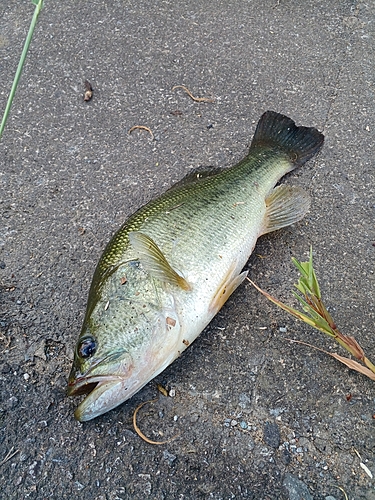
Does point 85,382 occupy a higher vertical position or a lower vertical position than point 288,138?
lower

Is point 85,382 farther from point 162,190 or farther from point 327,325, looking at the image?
point 162,190

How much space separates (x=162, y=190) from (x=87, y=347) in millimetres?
1348

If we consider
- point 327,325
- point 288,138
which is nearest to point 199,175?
point 288,138

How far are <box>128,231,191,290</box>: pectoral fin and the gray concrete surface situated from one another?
0.41 metres

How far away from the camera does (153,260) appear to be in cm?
249

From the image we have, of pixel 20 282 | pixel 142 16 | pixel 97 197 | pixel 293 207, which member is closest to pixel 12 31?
pixel 142 16

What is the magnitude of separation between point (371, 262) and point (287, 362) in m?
0.84

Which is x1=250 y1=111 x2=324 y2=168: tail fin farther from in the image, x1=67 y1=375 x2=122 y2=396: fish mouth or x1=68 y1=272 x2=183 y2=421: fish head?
x1=67 y1=375 x2=122 y2=396: fish mouth

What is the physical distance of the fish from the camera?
2320 mm

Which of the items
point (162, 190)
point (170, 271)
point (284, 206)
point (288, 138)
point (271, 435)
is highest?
point (288, 138)

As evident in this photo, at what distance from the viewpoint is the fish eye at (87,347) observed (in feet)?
7.61

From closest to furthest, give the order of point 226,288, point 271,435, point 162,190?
point 271,435 < point 226,288 < point 162,190

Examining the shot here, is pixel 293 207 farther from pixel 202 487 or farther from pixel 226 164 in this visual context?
pixel 202 487

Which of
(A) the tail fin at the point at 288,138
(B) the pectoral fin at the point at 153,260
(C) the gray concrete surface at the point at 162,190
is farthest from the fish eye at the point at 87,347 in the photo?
(A) the tail fin at the point at 288,138
